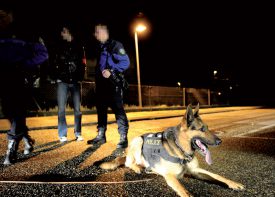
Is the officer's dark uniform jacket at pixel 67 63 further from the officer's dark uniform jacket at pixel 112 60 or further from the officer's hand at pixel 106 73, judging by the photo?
the officer's hand at pixel 106 73

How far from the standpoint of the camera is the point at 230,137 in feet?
20.3

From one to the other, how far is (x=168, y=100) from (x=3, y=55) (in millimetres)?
21956

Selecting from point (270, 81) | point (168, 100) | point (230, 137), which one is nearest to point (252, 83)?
point (270, 81)

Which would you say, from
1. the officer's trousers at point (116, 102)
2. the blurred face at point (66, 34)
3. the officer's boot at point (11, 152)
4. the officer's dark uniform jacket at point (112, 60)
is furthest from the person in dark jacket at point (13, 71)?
the blurred face at point (66, 34)

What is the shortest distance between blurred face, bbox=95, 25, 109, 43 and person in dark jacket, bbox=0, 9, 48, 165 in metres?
1.35

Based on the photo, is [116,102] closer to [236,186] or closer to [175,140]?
[175,140]

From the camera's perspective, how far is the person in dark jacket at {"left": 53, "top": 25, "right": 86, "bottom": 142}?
541cm

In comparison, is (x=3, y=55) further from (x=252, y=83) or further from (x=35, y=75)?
(x=252, y=83)

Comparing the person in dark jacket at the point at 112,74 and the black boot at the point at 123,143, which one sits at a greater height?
A: the person in dark jacket at the point at 112,74

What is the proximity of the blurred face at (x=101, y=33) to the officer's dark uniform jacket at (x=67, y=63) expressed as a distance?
2.25 ft

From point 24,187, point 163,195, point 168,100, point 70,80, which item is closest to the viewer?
point 163,195

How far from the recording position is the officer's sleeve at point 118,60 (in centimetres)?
493

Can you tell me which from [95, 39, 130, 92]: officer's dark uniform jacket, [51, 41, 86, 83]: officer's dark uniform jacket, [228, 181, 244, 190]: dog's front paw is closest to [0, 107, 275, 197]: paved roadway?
[228, 181, 244, 190]: dog's front paw

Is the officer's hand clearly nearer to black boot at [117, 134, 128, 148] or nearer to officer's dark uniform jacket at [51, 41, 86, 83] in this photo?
officer's dark uniform jacket at [51, 41, 86, 83]
